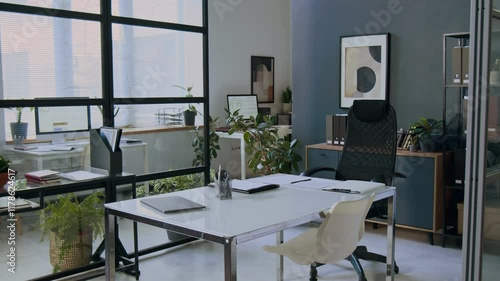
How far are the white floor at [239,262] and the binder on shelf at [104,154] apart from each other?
525mm

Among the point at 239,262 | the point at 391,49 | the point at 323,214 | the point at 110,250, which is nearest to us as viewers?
the point at 323,214

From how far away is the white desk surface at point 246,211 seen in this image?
2471mm

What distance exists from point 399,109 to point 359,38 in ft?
2.76

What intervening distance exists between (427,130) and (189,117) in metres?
2.18

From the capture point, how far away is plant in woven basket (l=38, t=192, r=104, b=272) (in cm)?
386

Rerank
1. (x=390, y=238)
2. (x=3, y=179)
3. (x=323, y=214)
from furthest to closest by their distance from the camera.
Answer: (x=390, y=238)
(x=3, y=179)
(x=323, y=214)

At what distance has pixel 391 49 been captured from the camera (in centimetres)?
530

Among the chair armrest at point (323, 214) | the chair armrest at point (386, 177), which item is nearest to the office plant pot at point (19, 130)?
the chair armrest at point (323, 214)

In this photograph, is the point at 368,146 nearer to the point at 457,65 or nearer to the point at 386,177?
the point at 386,177

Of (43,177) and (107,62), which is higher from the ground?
(107,62)

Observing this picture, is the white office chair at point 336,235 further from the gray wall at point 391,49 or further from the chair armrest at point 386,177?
the gray wall at point 391,49

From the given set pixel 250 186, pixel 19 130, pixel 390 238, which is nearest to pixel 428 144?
pixel 390 238

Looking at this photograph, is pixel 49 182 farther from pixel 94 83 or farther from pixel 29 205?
pixel 94 83

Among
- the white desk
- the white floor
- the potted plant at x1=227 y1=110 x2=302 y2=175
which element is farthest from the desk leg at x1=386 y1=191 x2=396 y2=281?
the potted plant at x1=227 y1=110 x2=302 y2=175
